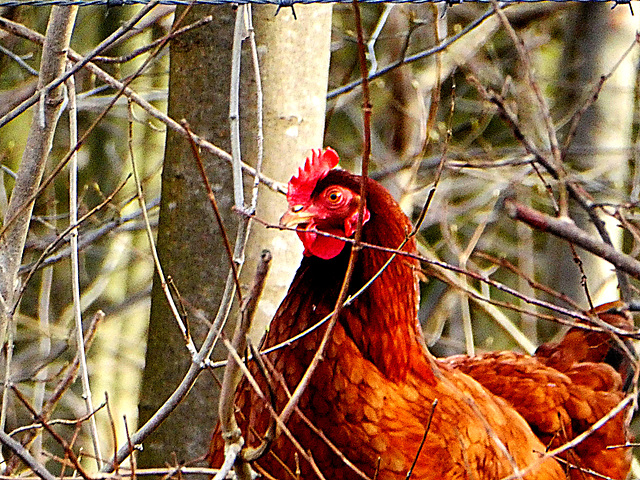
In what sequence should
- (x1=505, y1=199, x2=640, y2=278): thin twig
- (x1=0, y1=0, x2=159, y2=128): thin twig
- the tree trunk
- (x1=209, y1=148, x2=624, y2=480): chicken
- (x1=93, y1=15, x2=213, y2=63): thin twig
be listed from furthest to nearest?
the tree trunk < (x1=209, y1=148, x2=624, y2=480): chicken < (x1=93, y1=15, x2=213, y2=63): thin twig < (x1=0, y1=0, x2=159, y2=128): thin twig < (x1=505, y1=199, x2=640, y2=278): thin twig

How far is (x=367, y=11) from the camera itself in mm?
10117

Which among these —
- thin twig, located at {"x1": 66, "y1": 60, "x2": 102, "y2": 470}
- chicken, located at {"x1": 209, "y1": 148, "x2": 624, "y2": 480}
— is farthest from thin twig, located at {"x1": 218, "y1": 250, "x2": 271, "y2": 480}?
chicken, located at {"x1": 209, "y1": 148, "x2": 624, "y2": 480}

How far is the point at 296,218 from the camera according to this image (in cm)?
302

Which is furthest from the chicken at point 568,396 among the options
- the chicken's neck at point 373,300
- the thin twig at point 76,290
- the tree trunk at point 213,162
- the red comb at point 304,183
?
the thin twig at point 76,290

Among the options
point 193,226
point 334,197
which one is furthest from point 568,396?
point 193,226

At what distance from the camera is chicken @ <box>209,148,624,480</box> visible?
9.14 ft

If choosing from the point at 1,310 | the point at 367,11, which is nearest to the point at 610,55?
the point at 367,11

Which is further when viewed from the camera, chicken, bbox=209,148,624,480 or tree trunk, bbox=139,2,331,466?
tree trunk, bbox=139,2,331,466

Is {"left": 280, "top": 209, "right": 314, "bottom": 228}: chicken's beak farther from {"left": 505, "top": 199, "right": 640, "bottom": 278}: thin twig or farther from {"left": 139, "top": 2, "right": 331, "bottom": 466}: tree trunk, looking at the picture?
{"left": 505, "top": 199, "right": 640, "bottom": 278}: thin twig

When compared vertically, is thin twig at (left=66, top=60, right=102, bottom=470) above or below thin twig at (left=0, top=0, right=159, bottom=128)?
below

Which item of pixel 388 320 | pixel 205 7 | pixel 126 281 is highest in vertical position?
pixel 205 7

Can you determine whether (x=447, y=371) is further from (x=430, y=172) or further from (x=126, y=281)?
(x=126, y=281)

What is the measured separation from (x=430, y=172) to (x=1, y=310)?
5.61 metres

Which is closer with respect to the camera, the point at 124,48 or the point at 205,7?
the point at 205,7
